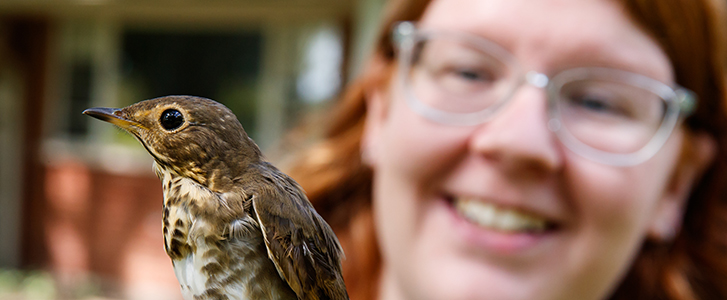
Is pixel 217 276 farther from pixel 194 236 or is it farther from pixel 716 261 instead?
pixel 716 261

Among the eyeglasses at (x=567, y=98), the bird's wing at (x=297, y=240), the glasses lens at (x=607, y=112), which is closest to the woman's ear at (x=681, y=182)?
the eyeglasses at (x=567, y=98)

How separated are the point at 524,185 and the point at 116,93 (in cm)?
533

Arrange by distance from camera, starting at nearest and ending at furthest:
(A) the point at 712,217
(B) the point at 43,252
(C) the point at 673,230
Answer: (C) the point at 673,230, (A) the point at 712,217, (B) the point at 43,252

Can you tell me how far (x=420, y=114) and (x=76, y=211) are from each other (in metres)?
6.51

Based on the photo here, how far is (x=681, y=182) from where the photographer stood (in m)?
1.91

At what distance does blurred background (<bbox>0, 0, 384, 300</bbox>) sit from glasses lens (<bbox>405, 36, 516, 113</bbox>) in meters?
2.55

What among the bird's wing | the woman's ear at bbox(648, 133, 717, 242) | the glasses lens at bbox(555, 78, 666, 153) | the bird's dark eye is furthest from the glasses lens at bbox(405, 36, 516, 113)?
the bird's dark eye

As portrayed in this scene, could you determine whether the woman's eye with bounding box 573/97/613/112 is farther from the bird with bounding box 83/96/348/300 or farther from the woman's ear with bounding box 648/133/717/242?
the bird with bounding box 83/96/348/300

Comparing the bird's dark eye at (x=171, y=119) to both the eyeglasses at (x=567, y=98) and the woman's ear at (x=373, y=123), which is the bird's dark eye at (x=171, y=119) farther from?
the woman's ear at (x=373, y=123)

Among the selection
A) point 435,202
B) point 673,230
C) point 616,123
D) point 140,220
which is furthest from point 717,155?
point 140,220

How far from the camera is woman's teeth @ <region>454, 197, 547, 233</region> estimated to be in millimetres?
1488

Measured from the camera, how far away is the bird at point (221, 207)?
0.50 m

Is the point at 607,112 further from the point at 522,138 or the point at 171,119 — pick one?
the point at 171,119

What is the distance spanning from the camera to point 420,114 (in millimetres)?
1603
